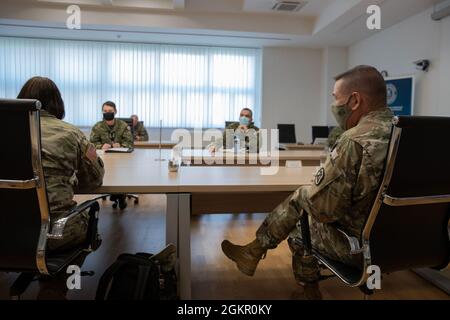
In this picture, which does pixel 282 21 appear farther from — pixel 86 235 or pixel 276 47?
pixel 86 235

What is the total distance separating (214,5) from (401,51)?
3279 millimetres

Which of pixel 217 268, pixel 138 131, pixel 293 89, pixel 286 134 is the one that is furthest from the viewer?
pixel 293 89

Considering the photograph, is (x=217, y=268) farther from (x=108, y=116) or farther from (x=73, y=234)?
(x=108, y=116)

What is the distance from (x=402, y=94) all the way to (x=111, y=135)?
15.0 feet

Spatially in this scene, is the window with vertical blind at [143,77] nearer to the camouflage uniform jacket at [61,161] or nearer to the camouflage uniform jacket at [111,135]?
the camouflage uniform jacket at [111,135]

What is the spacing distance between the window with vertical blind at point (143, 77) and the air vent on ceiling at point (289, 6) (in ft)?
6.28

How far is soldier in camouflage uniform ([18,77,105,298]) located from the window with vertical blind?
21.1 ft

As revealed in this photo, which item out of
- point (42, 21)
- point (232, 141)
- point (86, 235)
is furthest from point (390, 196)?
point (42, 21)

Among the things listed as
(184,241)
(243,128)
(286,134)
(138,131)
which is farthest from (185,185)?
(286,134)

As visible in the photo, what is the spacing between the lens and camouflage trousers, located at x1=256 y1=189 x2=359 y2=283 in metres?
1.47

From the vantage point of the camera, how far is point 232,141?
4.23 metres

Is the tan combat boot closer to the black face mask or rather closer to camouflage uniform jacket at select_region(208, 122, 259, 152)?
camouflage uniform jacket at select_region(208, 122, 259, 152)

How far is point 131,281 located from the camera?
1.58 meters

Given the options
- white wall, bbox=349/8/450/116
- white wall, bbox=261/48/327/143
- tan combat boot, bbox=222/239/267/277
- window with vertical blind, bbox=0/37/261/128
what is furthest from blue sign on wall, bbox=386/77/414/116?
tan combat boot, bbox=222/239/267/277
